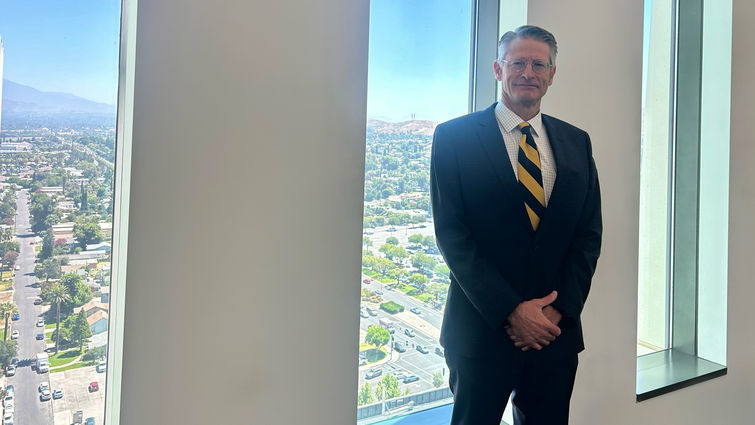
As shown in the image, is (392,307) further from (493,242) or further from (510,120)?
(510,120)

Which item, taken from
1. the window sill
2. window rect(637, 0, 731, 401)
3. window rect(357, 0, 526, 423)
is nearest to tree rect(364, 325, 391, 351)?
window rect(357, 0, 526, 423)

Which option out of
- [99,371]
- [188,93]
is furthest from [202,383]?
[188,93]

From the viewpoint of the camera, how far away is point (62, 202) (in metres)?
1.23

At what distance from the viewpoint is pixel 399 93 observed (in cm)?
184

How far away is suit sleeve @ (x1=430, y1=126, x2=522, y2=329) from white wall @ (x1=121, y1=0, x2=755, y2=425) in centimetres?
25

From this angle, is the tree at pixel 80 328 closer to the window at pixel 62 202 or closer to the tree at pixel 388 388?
the window at pixel 62 202

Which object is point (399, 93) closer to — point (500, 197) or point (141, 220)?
point (500, 197)

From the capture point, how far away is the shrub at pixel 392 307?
1.85 metres

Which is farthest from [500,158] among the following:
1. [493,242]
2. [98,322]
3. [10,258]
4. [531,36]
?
[10,258]

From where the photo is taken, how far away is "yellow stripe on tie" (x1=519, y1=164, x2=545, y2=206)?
55.5 inches

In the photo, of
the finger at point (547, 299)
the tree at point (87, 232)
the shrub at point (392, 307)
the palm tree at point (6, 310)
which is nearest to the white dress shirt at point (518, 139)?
the finger at point (547, 299)

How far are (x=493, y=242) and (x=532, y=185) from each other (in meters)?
0.20

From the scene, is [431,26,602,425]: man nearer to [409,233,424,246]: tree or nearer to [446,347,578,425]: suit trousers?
[446,347,578,425]: suit trousers

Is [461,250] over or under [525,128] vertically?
under
